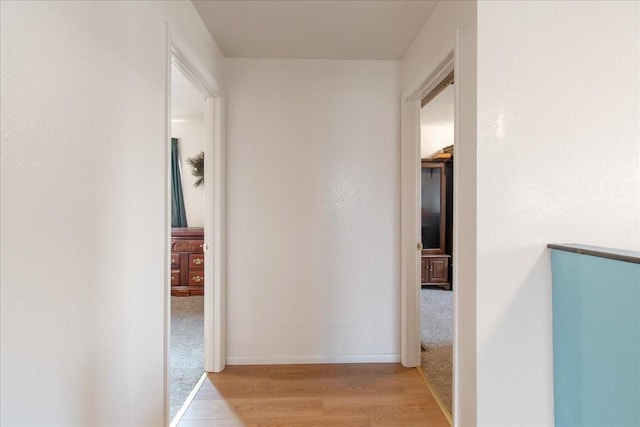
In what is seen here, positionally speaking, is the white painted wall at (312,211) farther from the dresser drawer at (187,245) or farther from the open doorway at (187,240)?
the dresser drawer at (187,245)

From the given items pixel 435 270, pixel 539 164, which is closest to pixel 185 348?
pixel 539 164

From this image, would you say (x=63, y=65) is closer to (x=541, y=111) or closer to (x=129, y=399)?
(x=129, y=399)

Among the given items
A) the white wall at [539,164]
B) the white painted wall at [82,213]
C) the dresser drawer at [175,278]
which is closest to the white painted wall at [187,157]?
the dresser drawer at [175,278]

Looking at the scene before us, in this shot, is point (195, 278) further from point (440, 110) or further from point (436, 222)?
point (440, 110)

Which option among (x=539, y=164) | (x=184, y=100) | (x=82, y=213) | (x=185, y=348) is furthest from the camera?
(x=184, y=100)

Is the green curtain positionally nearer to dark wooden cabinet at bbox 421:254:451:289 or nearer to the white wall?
dark wooden cabinet at bbox 421:254:451:289

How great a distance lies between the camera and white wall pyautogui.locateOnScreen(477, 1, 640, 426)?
1.53 metres

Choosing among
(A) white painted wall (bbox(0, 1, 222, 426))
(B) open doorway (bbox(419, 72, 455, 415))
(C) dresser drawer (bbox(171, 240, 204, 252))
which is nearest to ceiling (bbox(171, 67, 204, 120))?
(C) dresser drawer (bbox(171, 240, 204, 252))

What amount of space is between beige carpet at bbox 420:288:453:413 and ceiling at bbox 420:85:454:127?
8.07ft

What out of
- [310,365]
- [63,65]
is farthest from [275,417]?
[63,65]

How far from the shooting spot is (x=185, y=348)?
9.46 feet

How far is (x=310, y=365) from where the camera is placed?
2598 millimetres

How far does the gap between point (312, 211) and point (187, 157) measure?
10.5ft

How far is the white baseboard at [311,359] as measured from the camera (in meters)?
2.61
